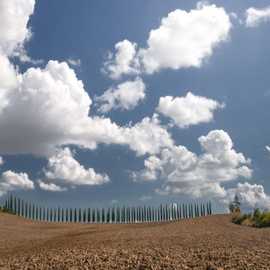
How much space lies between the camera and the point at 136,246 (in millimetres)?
22625

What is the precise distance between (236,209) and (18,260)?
310ft

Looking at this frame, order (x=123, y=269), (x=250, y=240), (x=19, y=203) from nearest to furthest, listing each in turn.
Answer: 1. (x=123, y=269)
2. (x=250, y=240)
3. (x=19, y=203)

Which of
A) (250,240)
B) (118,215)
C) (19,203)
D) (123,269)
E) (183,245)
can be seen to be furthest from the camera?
(118,215)

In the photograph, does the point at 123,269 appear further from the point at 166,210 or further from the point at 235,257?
the point at 166,210

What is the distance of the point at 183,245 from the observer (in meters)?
22.8

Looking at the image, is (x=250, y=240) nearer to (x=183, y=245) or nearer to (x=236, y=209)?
(x=183, y=245)

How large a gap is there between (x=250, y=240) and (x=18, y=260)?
45.2 feet

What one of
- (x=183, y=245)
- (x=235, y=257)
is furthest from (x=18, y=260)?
(x=235, y=257)

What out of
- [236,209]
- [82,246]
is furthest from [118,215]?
[82,246]

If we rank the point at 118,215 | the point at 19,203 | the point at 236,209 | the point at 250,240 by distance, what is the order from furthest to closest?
the point at 118,215, the point at 19,203, the point at 236,209, the point at 250,240

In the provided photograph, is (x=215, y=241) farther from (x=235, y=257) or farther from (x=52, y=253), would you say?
(x=52, y=253)

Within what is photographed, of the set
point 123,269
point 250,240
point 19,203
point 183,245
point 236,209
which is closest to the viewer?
point 123,269

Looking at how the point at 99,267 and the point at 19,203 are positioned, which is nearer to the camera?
the point at 99,267

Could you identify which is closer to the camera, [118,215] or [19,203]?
[19,203]
